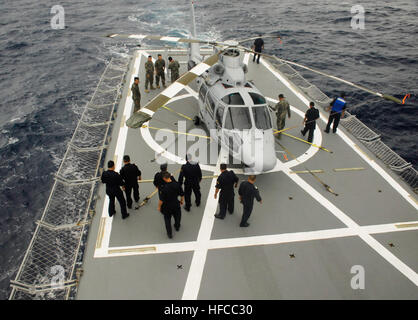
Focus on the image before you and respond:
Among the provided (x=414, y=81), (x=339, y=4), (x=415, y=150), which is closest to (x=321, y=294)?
(x=415, y=150)

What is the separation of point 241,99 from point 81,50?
2658 cm

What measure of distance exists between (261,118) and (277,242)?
4.76m

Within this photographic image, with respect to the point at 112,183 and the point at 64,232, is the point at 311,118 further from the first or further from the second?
the point at 64,232

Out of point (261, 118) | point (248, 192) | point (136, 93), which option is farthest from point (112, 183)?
point (136, 93)

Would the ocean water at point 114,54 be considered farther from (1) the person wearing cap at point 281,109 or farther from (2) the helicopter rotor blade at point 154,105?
(2) the helicopter rotor blade at point 154,105

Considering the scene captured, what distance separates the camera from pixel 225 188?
28.6ft

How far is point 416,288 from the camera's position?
7.66 metres

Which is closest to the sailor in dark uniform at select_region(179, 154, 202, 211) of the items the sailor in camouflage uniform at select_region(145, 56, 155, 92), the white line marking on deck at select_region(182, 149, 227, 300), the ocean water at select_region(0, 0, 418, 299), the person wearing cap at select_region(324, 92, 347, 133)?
the white line marking on deck at select_region(182, 149, 227, 300)

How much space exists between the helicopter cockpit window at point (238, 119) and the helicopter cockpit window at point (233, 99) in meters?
0.31

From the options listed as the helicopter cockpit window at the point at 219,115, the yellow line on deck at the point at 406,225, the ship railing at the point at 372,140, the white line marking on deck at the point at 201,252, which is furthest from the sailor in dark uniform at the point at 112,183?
the ship railing at the point at 372,140

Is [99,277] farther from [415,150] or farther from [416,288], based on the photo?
[415,150]

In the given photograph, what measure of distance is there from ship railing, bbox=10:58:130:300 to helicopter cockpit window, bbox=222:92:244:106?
5.64 meters

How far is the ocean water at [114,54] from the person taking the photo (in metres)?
15.2
